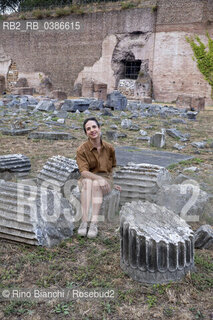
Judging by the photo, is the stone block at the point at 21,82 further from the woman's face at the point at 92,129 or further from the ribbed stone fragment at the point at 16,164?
the woman's face at the point at 92,129

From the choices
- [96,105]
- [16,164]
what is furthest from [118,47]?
[16,164]

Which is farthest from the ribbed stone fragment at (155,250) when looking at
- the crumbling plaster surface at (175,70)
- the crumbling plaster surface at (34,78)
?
the crumbling plaster surface at (34,78)

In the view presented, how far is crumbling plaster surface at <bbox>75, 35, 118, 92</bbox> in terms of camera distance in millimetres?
21078

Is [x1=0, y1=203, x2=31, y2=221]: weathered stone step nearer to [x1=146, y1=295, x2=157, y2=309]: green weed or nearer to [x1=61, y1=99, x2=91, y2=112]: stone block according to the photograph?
[x1=146, y1=295, x2=157, y2=309]: green weed

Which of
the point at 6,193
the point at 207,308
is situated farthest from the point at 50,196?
the point at 207,308

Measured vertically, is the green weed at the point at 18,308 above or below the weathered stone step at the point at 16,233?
→ below

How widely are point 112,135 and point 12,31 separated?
68.8 feet

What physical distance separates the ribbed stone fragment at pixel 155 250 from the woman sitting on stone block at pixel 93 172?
2.05 feet

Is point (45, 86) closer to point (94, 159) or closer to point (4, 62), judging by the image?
point (4, 62)

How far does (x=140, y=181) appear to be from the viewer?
11.9 ft

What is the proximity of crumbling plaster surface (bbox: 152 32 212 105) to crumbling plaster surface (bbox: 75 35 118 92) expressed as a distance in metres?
3.02

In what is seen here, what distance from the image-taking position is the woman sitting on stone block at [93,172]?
3.10 m

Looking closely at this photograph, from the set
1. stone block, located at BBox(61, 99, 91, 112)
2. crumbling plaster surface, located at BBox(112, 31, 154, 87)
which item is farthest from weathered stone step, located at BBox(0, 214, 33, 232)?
crumbling plaster surface, located at BBox(112, 31, 154, 87)

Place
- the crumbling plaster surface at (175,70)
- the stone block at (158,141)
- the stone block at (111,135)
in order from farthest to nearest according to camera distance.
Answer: the crumbling plaster surface at (175,70), the stone block at (111,135), the stone block at (158,141)
